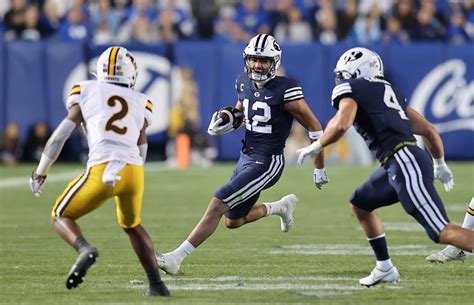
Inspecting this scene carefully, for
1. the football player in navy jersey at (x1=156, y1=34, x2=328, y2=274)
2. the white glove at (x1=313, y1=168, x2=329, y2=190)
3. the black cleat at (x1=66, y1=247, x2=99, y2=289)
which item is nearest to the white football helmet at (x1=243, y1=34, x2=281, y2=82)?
the football player in navy jersey at (x1=156, y1=34, x2=328, y2=274)

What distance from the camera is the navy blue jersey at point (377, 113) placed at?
6.65 m

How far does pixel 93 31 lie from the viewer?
60.6 ft

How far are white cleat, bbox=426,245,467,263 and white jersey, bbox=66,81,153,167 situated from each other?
241 cm

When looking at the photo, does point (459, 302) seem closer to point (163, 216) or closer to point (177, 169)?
point (163, 216)

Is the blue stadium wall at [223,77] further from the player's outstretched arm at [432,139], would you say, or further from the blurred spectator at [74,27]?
the player's outstretched arm at [432,139]

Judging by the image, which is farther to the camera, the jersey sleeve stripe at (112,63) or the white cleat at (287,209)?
the white cleat at (287,209)

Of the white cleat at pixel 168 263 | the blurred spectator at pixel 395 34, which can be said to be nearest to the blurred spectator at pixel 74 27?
the blurred spectator at pixel 395 34

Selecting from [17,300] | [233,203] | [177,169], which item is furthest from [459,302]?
[177,169]

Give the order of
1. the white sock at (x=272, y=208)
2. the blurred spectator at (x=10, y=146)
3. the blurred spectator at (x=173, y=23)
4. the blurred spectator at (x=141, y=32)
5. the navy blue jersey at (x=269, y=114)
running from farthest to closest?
the blurred spectator at (x=173, y=23)
the blurred spectator at (x=141, y=32)
the blurred spectator at (x=10, y=146)
the white sock at (x=272, y=208)
the navy blue jersey at (x=269, y=114)

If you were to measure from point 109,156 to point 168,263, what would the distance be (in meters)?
1.18

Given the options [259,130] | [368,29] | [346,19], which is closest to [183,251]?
[259,130]

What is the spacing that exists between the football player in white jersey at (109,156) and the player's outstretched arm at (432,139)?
162 cm

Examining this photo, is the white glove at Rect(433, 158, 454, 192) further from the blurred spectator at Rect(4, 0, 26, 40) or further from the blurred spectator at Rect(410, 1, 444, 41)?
the blurred spectator at Rect(4, 0, 26, 40)

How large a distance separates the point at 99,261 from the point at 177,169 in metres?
9.07
